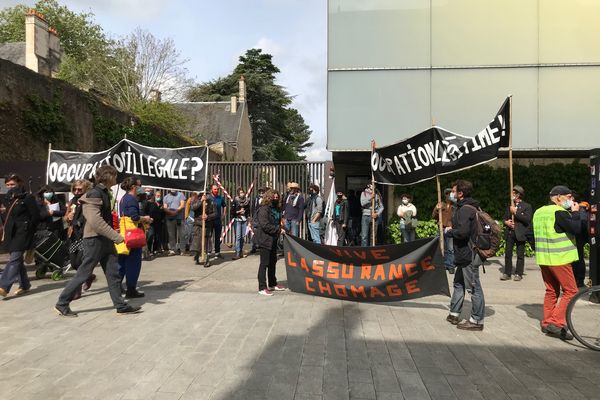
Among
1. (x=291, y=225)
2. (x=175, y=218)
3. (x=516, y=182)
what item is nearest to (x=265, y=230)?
(x=291, y=225)

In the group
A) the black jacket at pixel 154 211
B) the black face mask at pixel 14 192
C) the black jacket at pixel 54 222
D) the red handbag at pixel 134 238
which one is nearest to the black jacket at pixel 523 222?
the red handbag at pixel 134 238

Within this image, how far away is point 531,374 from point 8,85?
40.2ft

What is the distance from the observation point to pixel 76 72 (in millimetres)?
26562

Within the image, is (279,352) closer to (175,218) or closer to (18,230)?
(18,230)

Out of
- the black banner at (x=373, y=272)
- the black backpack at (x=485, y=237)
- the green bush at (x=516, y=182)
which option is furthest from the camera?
the green bush at (x=516, y=182)

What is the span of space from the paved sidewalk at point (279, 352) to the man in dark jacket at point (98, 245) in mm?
201

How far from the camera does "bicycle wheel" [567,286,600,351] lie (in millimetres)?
5090

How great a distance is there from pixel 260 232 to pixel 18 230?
12.0ft

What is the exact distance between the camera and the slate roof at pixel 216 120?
39.9m

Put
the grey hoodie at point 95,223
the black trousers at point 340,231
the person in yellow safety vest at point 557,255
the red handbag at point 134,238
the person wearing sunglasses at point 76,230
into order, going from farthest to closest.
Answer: the black trousers at point 340,231, the person wearing sunglasses at point 76,230, the red handbag at point 134,238, the grey hoodie at point 95,223, the person in yellow safety vest at point 557,255

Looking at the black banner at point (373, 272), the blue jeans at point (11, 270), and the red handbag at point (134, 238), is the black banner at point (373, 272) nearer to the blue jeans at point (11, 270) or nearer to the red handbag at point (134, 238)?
the red handbag at point (134, 238)

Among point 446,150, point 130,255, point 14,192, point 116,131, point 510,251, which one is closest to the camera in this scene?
point 130,255

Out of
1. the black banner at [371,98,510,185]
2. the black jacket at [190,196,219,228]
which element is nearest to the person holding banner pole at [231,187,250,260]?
the black jacket at [190,196,219,228]

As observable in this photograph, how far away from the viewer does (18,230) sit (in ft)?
22.8
